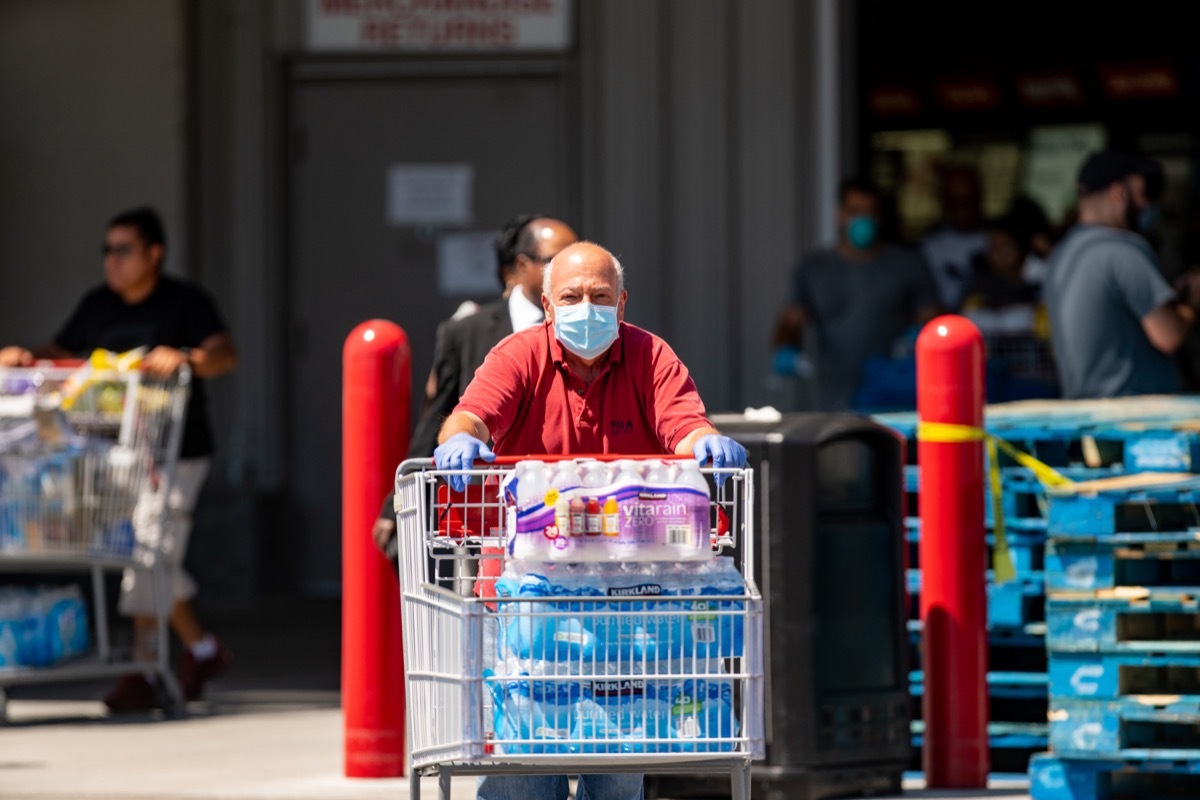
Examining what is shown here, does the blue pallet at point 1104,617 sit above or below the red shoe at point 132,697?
above

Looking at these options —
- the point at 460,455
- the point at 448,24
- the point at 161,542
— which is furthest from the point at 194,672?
the point at 460,455

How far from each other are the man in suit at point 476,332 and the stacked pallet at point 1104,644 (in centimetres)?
176

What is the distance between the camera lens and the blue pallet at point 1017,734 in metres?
7.57

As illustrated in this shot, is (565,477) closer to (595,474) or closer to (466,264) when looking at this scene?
(595,474)

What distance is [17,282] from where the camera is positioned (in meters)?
13.0

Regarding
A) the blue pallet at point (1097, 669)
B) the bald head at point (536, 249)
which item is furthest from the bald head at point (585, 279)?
the blue pallet at point (1097, 669)

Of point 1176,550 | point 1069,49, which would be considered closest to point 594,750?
point 1176,550

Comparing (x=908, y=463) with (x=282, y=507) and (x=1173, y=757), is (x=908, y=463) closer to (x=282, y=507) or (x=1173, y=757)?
(x=1173, y=757)

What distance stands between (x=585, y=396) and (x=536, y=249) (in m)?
1.60

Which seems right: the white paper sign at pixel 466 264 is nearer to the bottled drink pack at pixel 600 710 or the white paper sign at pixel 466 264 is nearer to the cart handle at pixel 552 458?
the cart handle at pixel 552 458

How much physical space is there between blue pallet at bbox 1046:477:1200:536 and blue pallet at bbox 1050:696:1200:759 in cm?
54

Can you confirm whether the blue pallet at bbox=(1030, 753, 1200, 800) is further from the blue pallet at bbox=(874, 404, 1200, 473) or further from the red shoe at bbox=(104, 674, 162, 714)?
the red shoe at bbox=(104, 674, 162, 714)

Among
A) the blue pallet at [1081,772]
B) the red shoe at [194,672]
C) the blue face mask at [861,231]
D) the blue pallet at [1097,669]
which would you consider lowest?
the blue pallet at [1081,772]

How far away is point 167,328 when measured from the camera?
32.4 feet
